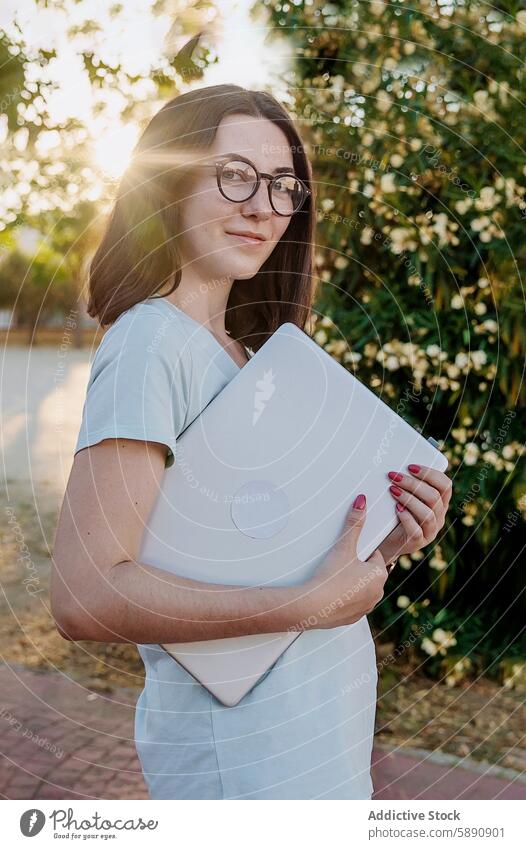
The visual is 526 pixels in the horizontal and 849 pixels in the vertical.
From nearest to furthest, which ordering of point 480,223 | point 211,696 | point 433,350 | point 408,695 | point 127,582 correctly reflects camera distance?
point 127,582, point 211,696, point 480,223, point 433,350, point 408,695

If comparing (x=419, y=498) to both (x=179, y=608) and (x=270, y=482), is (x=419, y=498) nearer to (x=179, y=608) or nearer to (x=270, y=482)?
(x=270, y=482)

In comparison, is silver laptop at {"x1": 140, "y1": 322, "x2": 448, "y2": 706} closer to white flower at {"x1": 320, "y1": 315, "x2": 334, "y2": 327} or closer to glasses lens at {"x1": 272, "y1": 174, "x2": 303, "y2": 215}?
glasses lens at {"x1": 272, "y1": 174, "x2": 303, "y2": 215}

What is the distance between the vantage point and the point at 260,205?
1236 mm

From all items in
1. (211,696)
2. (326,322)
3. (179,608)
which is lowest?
(326,322)

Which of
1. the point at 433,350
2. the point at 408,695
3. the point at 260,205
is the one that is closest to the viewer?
the point at 260,205

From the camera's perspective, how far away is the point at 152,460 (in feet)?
3.41

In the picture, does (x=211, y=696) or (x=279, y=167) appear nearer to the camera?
(x=211, y=696)

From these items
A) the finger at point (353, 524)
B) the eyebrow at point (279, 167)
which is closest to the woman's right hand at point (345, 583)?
the finger at point (353, 524)

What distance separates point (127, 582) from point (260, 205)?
573mm

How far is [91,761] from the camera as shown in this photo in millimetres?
3104

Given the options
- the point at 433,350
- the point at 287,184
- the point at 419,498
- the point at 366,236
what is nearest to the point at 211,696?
the point at 419,498

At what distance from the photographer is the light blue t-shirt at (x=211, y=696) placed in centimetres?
105

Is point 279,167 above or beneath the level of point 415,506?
above

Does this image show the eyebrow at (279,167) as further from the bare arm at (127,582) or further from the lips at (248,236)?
the bare arm at (127,582)
